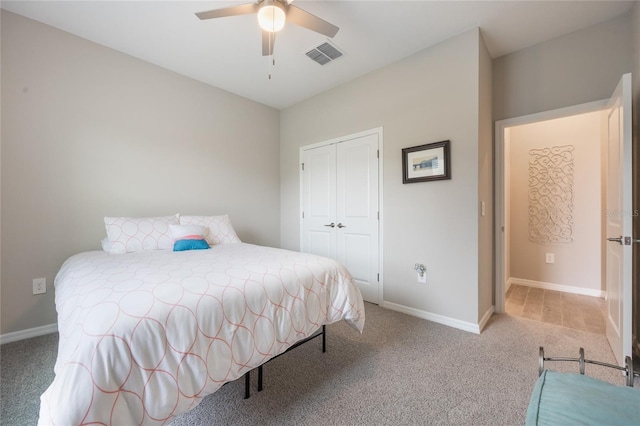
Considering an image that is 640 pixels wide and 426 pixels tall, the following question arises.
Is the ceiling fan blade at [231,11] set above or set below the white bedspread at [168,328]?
above

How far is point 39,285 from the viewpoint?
2.22 meters

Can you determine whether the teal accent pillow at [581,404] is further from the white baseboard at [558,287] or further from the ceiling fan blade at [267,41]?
the white baseboard at [558,287]

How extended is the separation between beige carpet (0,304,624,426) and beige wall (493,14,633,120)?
2151 mm

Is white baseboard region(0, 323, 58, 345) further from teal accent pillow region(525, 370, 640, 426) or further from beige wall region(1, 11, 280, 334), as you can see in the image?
teal accent pillow region(525, 370, 640, 426)

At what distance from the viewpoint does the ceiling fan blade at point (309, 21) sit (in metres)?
1.72

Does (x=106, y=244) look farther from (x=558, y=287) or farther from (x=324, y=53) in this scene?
(x=558, y=287)

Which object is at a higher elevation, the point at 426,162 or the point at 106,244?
the point at 426,162

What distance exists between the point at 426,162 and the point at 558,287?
2824 mm

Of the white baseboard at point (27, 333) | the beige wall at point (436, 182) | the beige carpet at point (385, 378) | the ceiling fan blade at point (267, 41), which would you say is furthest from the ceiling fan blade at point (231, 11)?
the white baseboard at point (27, 333)

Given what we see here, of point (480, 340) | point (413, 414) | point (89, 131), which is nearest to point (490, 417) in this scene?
point (413, 414)

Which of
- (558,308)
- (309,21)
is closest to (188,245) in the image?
(309,21)

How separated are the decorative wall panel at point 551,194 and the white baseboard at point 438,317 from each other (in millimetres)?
1850

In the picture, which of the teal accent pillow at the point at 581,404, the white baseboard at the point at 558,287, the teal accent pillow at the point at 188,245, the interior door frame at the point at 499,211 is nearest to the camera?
the teal accent pillow at the point at 581,404

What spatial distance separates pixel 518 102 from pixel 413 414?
295 cm
